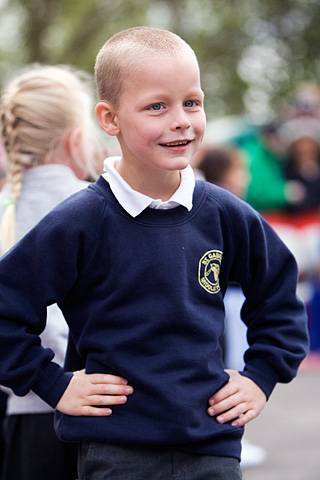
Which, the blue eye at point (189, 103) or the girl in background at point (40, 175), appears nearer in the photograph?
the blue eye at point (189, 103)

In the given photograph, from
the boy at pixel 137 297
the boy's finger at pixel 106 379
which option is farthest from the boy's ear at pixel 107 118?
the boy's finger at pixel 106 379

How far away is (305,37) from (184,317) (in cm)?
1803

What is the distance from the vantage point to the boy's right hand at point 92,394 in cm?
285

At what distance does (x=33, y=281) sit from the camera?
2.87 meters

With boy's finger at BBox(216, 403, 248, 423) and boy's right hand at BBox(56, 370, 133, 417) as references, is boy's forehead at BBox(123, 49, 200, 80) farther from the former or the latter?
boy's finger at BBox(216, 403, 248, 423)

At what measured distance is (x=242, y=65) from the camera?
70.4ft

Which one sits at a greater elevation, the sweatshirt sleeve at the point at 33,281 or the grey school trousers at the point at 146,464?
the sweatshirt sleeve at the point at 33,281

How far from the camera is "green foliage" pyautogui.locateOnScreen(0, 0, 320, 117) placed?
18.6 meters

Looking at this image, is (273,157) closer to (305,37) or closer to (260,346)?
(260,346)

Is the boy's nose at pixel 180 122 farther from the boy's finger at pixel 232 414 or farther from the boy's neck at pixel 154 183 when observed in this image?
the boy's finger at pixel 232 414

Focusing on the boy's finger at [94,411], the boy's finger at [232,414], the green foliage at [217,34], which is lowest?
the boy's finger at [232,414]

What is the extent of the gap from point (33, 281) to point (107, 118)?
0.47 meters

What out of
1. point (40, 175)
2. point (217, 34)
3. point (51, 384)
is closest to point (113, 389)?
point (51, 384)

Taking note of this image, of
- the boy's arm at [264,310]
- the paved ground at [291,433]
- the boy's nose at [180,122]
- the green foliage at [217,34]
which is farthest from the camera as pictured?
the green foliage at [217,34]
